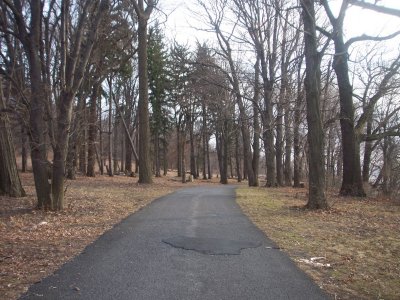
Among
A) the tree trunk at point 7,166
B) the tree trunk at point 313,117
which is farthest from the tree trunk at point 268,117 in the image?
the tree trunk at point 7,166

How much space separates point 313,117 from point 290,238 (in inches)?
226

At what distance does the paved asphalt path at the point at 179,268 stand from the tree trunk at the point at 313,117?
14.5ft

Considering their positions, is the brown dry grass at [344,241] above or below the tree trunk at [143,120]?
below

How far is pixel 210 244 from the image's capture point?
8031mm

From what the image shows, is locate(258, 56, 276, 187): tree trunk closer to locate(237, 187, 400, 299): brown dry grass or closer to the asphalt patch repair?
locate(237, 187, 400, 299): brown dry grass

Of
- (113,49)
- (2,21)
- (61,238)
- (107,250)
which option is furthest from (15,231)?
(113,49)

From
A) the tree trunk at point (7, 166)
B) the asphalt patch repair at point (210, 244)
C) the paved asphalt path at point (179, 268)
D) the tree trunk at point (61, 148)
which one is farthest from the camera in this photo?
the tree trunk at point (7, 166)

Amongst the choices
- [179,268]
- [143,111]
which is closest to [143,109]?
[143,111]

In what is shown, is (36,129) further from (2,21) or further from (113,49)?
(113,49)

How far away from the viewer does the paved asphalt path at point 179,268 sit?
5.28 meters

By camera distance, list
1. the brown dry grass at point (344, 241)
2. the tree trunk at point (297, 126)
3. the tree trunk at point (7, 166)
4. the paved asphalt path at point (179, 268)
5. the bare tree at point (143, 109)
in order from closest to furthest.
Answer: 1. the paved asphalt path at point (179, 268)
2. the brown dry grass at point (344, 241)
3. the tree trunk at point (7, 166)
4. the bare tree at point (143, 109)
5. the tree trunk at point (297, 126)

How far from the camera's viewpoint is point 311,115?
1371 cm

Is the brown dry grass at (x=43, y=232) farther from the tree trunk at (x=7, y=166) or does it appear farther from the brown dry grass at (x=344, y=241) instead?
the brown dry grass at (x=344, y=241)

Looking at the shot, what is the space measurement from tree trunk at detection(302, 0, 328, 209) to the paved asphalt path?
4417 millimetres
